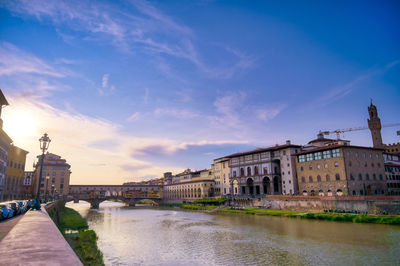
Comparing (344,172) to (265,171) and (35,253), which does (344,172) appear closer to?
(265,171)

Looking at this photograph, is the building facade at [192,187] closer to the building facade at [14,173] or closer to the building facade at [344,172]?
the building facade at [344,172]

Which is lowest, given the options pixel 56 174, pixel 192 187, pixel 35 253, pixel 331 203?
pixel 331 203

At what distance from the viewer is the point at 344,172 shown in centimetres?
5825

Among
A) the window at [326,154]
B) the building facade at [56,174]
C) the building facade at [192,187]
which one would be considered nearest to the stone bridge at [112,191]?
the building facade at [56,174]

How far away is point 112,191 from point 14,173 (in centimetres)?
7435

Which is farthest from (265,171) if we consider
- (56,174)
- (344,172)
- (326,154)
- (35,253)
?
(56,174)

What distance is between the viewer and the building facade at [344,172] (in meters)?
58.6

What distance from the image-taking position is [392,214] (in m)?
43.6

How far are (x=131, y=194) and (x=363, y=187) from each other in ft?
365

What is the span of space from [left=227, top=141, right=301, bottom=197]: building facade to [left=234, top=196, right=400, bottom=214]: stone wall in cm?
561

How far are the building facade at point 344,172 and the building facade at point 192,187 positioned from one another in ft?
165

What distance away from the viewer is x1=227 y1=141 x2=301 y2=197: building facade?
74.1 metres

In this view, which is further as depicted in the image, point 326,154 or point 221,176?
point 221,176

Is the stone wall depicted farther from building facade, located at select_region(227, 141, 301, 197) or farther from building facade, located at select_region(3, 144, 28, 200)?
building facade, located at select_region(3, 144, 28, 200)
